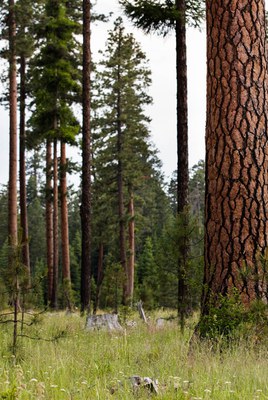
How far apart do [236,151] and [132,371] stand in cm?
297

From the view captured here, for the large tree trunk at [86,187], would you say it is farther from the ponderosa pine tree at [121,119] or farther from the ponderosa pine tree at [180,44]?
the ponderosa pine tree at [121,119]

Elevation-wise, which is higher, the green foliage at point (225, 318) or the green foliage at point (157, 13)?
the green foliage at point (157, 13)

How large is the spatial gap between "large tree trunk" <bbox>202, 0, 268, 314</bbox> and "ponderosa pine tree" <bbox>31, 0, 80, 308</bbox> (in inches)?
641

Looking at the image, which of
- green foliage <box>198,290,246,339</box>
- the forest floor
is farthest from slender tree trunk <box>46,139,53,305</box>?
green foliage <box>198,290,246,339</box>

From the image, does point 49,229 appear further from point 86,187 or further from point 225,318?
point 225,318

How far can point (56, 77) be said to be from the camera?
2278 centimetres

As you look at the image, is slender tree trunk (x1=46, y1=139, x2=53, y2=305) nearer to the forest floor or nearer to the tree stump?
the tree stump

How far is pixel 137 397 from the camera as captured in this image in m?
4.08

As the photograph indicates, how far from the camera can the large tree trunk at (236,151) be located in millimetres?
6719

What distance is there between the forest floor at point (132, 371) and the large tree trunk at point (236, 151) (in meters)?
1.01

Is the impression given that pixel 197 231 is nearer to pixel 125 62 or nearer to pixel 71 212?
pixel 125 62

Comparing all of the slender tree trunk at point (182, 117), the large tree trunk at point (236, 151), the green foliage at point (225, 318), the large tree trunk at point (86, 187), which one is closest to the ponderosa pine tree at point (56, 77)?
the large tree trunk at point (86, 187)

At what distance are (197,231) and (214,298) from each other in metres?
2.72

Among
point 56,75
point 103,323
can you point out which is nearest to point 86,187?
point 103,323
